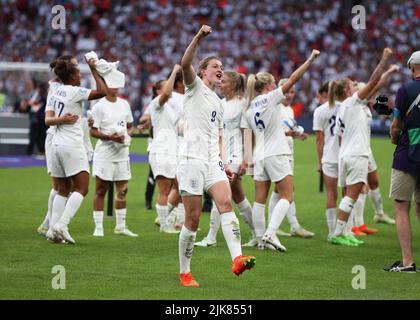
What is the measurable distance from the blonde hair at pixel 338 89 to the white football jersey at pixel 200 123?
442 centimetres

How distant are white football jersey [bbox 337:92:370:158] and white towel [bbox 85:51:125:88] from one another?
3.11 m

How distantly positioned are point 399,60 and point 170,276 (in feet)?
108

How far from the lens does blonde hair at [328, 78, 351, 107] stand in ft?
43.4

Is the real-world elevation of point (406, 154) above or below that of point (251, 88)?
below

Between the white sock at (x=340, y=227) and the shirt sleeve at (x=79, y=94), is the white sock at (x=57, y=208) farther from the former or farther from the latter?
the white sock at (x=340, y=227)

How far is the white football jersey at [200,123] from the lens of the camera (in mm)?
9109

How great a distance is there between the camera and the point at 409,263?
10180mm

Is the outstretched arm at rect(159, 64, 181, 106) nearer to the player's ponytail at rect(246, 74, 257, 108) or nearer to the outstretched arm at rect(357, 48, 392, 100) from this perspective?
the player's ponytail at rect(246, 74, 257, 108)

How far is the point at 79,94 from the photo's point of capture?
11.9m

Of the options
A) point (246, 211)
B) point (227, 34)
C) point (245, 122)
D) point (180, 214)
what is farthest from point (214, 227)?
point (227, 34)

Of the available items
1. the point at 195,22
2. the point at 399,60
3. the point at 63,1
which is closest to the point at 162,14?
the point at 195,22

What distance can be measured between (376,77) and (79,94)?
3822mm

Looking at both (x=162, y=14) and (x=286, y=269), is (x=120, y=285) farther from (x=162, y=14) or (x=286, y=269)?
(x=162, y=14)

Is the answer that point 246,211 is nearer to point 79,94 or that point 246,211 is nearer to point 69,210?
point 69,210
